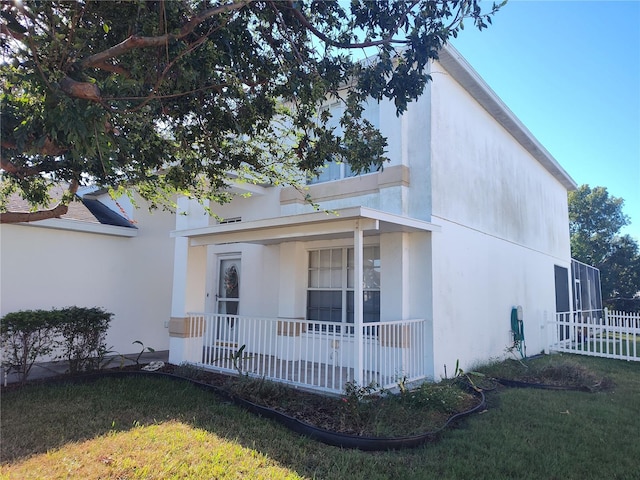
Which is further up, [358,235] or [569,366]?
[358,235]

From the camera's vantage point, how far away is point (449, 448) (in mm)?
4762

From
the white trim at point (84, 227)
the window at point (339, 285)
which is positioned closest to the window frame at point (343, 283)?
the window at point (339, 285)

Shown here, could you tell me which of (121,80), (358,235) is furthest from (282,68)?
(358,235)

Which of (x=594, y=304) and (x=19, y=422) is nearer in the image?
(x=19, y=422)

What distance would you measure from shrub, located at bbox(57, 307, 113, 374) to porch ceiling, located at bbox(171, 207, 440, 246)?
7.97 ft

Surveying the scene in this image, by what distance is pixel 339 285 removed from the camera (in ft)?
29.7

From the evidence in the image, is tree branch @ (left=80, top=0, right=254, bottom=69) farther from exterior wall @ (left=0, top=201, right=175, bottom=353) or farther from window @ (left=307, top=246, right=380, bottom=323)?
exterior wall @ (left=0, top=201, right=175, bottom=353)

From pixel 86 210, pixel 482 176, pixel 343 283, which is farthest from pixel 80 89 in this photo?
pixel 86 210

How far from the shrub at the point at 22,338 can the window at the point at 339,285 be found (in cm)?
511

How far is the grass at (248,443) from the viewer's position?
412 centimetres

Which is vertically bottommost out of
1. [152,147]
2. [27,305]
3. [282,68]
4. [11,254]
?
[27,305]

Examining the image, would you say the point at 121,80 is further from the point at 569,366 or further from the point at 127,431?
the point at 569,366

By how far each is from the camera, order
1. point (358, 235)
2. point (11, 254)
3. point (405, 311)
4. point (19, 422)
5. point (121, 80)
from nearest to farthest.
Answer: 1. point (121, 80)
2. point (19, 422)
3. point (358, 235)
4. point (405, 311)
5. point (11, 254)

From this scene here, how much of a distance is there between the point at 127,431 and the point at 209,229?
162 inches
